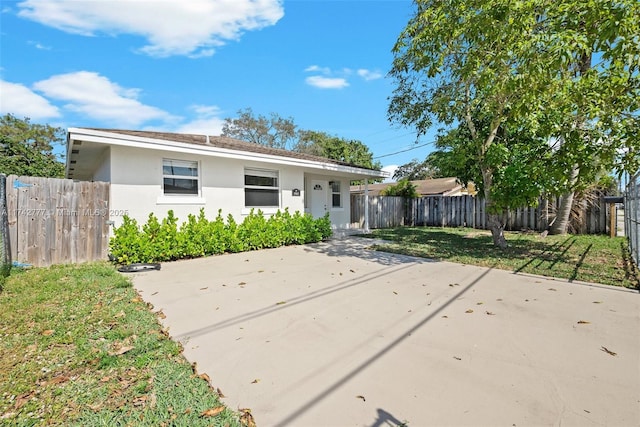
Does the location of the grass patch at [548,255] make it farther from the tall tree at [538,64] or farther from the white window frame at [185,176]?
the white window frame at [185,176]

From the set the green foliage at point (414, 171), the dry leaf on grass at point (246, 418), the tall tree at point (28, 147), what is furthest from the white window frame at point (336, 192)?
the green foliage at point (414, 171)

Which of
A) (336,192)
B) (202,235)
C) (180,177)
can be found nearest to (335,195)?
(336,192)

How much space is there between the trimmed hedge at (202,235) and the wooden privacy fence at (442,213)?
261 inches

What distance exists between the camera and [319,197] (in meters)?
13.4

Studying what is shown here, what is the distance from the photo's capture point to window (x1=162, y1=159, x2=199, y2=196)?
7895mm

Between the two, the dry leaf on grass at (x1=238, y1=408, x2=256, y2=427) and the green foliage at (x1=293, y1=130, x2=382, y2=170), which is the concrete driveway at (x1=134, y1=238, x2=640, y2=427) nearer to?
the dry leaf on grass at (x1=238, y1=408, x2=256, y2=427)

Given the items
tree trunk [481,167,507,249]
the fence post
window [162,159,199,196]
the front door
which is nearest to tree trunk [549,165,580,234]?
tree trunk [481,167,507,249]

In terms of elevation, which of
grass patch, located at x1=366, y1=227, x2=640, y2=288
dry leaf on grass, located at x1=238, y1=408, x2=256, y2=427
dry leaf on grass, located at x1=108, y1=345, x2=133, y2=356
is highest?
grass patch, located at x1=366, y1=227, x2=640, y2=288

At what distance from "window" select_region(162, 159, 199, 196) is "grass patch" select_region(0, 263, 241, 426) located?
4.15 m

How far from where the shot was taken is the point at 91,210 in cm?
682

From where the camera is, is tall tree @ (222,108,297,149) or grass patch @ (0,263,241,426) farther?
tall tree @ (222,108,297,149)

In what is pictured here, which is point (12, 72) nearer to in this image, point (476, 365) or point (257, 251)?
point (257, 251)

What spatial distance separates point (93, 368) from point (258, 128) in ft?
111

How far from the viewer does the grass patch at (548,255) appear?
5.56 meters
